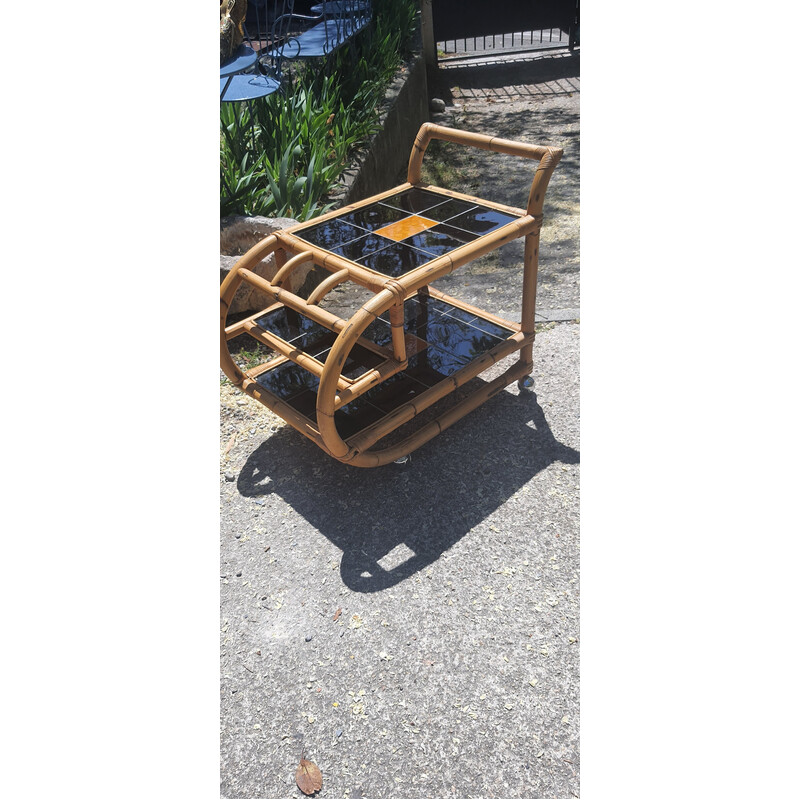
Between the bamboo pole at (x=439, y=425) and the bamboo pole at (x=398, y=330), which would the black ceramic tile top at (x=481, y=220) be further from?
the bamboo pole at (x=439, y=425)

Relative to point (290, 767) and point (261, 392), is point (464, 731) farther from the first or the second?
point (261, 392)

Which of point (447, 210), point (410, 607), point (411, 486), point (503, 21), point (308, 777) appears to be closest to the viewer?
point (308, 777)

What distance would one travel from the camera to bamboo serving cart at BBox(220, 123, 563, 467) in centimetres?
225

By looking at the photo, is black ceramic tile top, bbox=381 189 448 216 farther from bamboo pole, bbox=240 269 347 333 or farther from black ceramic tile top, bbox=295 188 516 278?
bamboo pole, bbox=240 269 347 333

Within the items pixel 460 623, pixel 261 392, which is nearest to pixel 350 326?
pixel 261 392

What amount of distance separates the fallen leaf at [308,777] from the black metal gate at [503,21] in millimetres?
8372

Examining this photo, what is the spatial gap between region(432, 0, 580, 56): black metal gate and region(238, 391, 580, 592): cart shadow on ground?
7.10 m

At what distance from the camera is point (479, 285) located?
377 cm

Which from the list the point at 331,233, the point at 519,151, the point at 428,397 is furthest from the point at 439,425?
the point at 519,151

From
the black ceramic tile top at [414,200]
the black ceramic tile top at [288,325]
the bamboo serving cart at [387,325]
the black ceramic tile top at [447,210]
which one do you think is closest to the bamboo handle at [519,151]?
the bamboo serving cart at [387,325]

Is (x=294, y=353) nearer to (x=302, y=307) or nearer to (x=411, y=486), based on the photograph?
(x=302, y=307)

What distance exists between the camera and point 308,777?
166cm

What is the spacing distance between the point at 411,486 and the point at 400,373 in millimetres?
510

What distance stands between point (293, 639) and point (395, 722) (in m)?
0.40
